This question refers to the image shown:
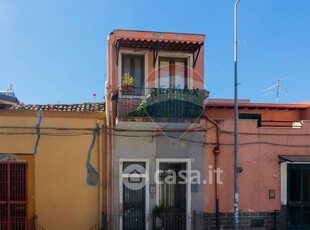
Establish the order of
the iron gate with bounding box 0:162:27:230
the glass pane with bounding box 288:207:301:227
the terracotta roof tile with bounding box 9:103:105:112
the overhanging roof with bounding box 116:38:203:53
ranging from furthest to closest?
the terracotta roof tile with bounding box 9:103:105:112, the glass pane with bounding box 288:207:301:227, the overhanging roof with bounding box 116:38:203:53, the iron gate with bounding box 0:162:27:230

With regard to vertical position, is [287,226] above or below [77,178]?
below

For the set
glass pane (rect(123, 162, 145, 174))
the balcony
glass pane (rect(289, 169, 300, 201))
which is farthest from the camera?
glass pane (rect(289, 169, 300, 201))

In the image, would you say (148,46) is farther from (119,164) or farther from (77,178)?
(77,178)

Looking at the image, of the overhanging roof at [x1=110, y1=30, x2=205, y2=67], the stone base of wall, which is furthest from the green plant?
the stone base of wall

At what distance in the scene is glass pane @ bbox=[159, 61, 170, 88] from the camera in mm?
12297

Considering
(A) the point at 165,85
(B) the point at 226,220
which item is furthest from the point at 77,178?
(B) the point at 226,220

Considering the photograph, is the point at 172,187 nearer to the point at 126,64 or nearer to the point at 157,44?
the point at 126,64

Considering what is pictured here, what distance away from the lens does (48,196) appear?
11.4m

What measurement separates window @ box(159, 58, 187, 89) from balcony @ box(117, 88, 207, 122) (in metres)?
0.86

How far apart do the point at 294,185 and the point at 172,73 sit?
6.09m

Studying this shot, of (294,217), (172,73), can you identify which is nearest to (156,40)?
(172,73)

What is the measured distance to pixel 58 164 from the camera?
1152 centimetres

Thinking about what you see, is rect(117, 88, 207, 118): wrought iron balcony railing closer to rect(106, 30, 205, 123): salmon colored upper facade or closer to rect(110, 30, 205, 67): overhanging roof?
rect(106, 30, 205, 123): salmon colored upper facade

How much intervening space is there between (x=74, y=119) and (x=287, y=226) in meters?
8.48
